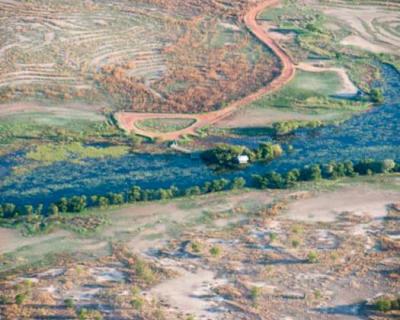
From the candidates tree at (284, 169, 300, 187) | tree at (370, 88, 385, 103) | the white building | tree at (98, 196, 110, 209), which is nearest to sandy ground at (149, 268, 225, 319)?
tree at (98, 196, 110, 209)

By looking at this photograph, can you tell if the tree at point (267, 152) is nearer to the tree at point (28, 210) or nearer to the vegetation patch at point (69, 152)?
the vegetation patch at point (69, 152)

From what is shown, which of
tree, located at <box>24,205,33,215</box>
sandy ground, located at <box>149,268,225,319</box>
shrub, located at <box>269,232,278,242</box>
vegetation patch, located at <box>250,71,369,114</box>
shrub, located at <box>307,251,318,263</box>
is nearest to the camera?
sandy ground, located at <box>149,268,225,319</box>

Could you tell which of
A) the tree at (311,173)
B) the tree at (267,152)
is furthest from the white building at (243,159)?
the tree at (311,173)

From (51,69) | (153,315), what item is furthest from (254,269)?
(51,69)

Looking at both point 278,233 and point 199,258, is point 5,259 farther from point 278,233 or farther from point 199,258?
point 278,233

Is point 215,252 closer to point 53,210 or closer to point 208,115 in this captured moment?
point 53,210

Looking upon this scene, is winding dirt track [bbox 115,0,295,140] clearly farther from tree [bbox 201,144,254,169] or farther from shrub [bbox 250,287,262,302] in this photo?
shrub [bbox 250,287,262,302]

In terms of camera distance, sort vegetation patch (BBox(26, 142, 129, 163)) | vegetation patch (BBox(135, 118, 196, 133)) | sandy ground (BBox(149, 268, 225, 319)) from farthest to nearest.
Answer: vegetation patch (BBox(135, 118, 196, 133))
vegetation patch (BBox(26, 142, 129, 163))
sandy ground (BBox(149, 268, 225, 319))
